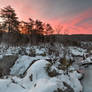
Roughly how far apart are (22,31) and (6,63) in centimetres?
1812

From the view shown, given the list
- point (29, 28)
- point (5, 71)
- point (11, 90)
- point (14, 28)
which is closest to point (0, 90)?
point (11, 90)

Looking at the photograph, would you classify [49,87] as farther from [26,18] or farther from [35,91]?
[26,18]

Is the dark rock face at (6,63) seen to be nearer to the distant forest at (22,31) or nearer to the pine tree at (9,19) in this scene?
the distant forest at (22,31)

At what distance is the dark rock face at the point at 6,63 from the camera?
9281mm

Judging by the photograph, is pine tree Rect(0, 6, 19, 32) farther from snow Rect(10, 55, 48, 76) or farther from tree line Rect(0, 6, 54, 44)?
snow Rect(10, 55, 48, 76)

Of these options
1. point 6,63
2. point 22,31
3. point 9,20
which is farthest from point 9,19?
point 6,63

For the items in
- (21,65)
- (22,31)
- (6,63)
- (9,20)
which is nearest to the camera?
(6,63)

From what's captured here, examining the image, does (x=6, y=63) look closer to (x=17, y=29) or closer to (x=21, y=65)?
(x=21, y=65)

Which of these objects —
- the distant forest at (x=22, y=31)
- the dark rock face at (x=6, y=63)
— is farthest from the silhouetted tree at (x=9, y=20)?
the dark rock face at (x=6, y=63)

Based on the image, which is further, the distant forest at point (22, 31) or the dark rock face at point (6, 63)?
the distant forest at point (22, 31)

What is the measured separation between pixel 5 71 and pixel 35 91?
215 inches

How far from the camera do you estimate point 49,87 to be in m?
5.10

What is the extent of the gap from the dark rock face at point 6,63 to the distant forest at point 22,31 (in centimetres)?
975

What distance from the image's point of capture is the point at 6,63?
32.8 ft
